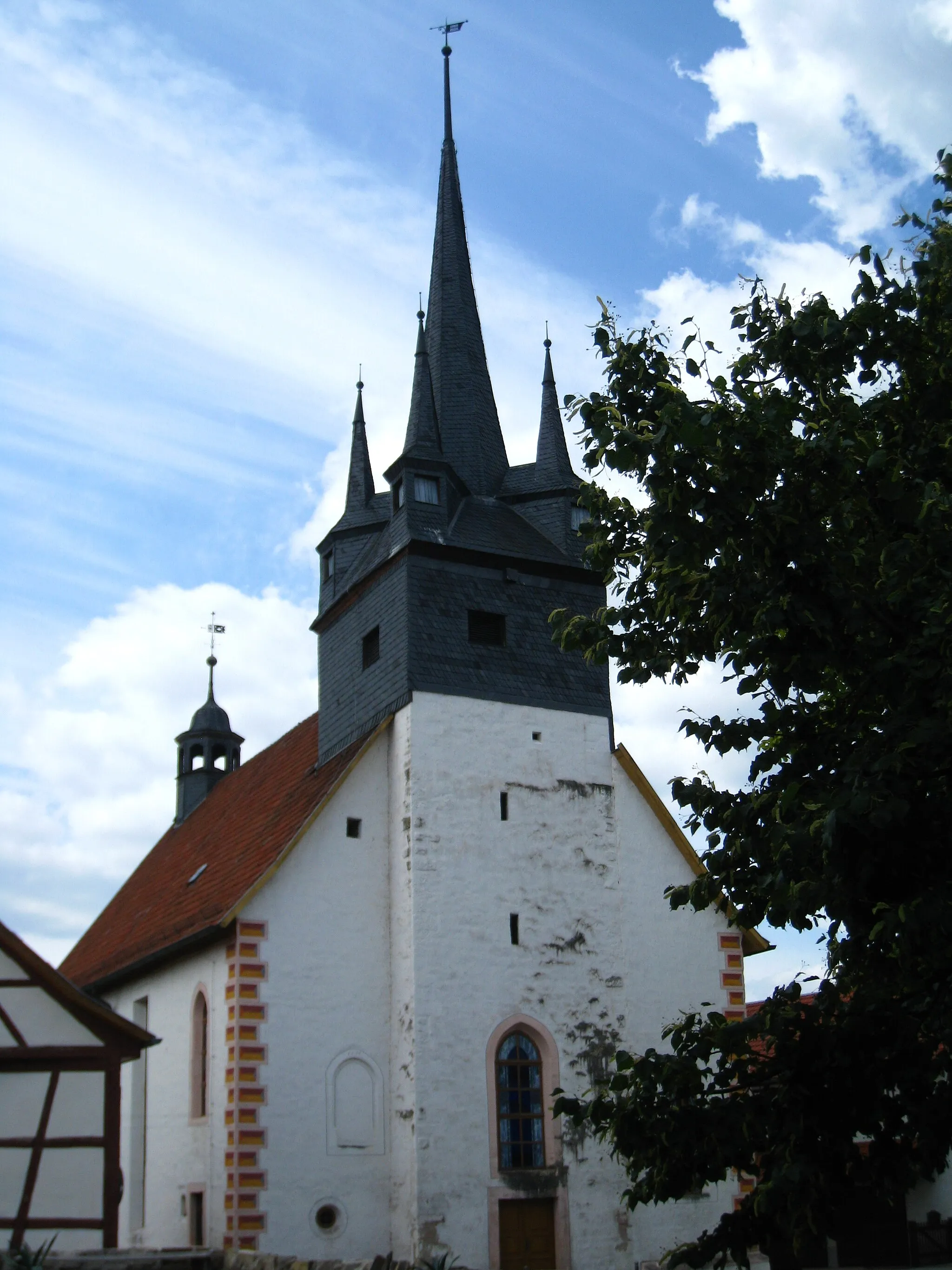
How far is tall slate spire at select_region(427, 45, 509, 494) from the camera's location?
23.1 metres

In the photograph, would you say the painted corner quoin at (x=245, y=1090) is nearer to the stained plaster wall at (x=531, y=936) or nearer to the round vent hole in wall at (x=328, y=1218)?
the round vent hole in wall at (x=328, y=1218)

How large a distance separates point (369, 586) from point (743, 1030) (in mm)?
12935

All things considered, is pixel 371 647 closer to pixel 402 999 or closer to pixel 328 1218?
pixel 402 999

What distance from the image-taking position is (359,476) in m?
23.9

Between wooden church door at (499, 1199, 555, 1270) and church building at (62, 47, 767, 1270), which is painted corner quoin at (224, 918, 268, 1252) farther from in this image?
wooden church door at (499, 1199, 555, 1270)

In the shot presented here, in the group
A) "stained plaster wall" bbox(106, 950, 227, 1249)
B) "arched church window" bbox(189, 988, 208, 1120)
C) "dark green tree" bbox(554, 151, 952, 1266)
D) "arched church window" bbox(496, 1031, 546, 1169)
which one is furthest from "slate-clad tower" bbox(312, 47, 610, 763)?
"dark green tree" bbox(554, 151, 952, 1266)

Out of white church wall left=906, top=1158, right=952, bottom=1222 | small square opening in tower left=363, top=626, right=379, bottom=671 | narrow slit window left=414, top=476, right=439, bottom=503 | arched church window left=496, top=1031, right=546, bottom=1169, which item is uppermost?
narrow slit window left=414, top=476, right=439, bottom=503

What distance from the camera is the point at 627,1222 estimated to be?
17.9m

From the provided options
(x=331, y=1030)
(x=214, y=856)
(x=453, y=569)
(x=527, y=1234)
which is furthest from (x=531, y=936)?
(x=214, y=856)

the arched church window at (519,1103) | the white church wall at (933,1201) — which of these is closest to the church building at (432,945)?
the arched church window at (519,1103)

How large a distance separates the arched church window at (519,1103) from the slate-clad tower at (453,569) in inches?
186

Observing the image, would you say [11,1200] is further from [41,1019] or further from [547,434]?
[547,434]

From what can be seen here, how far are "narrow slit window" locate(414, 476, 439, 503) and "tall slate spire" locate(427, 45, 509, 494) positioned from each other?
1373 millimetres

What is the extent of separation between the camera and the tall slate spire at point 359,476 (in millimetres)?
23484
